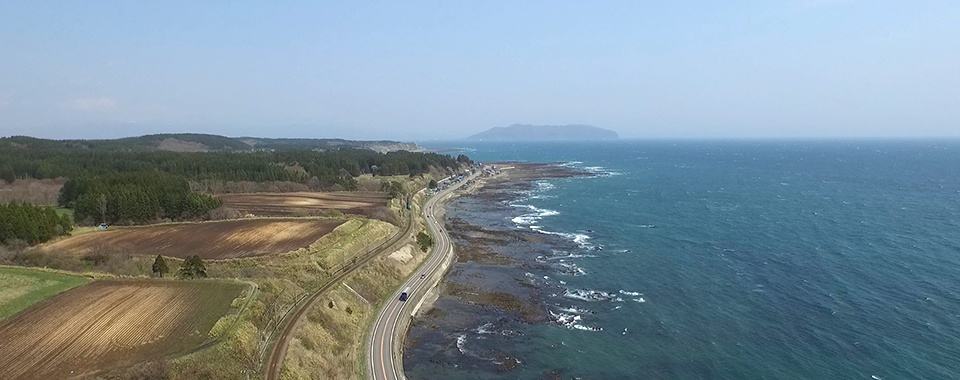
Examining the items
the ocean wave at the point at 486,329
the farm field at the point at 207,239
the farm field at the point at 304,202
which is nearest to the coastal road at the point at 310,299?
the farm field at the point at 207,239

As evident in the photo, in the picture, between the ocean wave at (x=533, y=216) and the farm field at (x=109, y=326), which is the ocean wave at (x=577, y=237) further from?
the farm field at (x=109, y=326)

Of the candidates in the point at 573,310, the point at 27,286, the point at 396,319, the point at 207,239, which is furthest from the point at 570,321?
the point at 27,286

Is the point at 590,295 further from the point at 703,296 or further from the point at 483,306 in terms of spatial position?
the point at 703,296

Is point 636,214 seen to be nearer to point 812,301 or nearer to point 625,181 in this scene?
point 812,301

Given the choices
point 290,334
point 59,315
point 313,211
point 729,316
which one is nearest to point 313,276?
point 290,334

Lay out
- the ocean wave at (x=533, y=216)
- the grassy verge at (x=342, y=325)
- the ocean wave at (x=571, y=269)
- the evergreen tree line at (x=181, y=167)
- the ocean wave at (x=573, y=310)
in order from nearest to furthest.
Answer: the grassy verge at (x=342, y=325) < the ocean wave at (x=573, y=310) < the ocean wave at (x=571, y=269) < the ocean wave at (x=533, y=216) < the evergreen tree line at (x=181, y=167)
